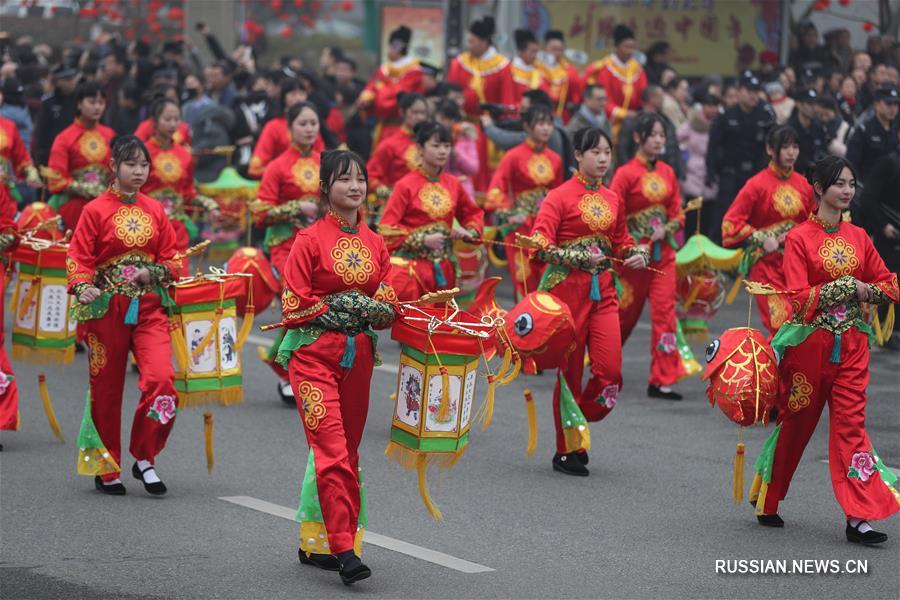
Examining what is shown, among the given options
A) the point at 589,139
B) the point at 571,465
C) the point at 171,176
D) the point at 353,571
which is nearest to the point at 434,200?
the point at 589,139

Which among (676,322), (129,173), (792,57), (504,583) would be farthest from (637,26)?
(504,583)

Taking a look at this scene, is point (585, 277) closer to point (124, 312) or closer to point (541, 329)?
point (541, 329)

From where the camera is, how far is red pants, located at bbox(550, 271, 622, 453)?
9.09 m

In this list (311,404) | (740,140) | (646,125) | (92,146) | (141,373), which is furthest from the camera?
(740,140)

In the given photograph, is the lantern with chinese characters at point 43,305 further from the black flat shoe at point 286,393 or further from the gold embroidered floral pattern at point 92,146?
the gold embroidered floral pattern at point 92,146

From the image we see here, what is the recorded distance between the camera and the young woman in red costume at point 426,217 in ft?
33.3

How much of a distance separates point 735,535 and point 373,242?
2.23m

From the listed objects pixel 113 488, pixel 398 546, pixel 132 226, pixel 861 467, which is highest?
pixel 132 226

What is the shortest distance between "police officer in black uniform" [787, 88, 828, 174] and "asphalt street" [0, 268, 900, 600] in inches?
162

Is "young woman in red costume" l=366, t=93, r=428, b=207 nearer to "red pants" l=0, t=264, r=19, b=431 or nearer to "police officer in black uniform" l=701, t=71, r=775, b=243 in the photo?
"police officer in black uniform" l=701, t=71, r=775, b=243

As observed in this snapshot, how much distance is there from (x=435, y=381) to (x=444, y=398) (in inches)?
3.4

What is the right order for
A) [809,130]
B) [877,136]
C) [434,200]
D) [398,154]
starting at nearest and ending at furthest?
[434,200], [877,136], [398,154], [809,130]

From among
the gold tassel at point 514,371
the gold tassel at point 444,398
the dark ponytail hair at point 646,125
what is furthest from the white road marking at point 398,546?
the dark ponytail hair at point 646,125

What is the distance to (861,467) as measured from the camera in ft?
24.5
